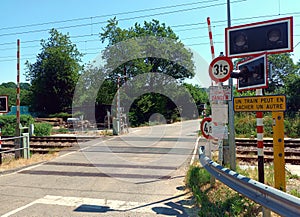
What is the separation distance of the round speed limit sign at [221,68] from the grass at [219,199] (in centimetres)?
208

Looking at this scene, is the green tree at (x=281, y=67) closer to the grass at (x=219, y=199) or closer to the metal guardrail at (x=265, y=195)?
the grass at (x=219, y=199)

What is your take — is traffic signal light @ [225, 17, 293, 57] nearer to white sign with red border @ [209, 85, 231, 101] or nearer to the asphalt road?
white sign with red border @ [209, 85, 231, 101]

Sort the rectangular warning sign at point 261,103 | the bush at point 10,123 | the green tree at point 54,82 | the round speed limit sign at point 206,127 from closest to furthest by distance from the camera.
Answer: the rectangular warning sign at point 261,103 < the round speed limit sign at point 206,127 < the bush at point 10,123 < the green tree at point 54,82

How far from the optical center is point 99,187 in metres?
6.39

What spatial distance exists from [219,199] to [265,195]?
1587 mm

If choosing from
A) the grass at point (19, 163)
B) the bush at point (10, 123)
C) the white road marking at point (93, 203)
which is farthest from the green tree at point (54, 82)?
the white road marking at point (93, 203)

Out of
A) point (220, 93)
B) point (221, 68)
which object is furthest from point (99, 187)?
point (221, 68)

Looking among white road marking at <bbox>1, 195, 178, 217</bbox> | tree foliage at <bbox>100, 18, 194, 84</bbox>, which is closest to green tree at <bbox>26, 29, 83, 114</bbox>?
tree foliage at <bbox>100, 18, 194, 84</bbox>

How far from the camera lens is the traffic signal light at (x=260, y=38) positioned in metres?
4.25

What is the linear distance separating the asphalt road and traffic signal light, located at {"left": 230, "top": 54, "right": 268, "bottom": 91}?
2.33m

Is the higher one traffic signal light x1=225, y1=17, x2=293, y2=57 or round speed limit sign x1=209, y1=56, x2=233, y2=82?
traffic signal light x1=225, y1=17, x2=293, y2=57

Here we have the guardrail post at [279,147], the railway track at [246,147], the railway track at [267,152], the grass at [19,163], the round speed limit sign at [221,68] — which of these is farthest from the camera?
the railway track at [246,147]

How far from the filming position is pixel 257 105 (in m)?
4.39

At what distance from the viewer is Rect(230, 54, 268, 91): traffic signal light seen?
427 centimetres
